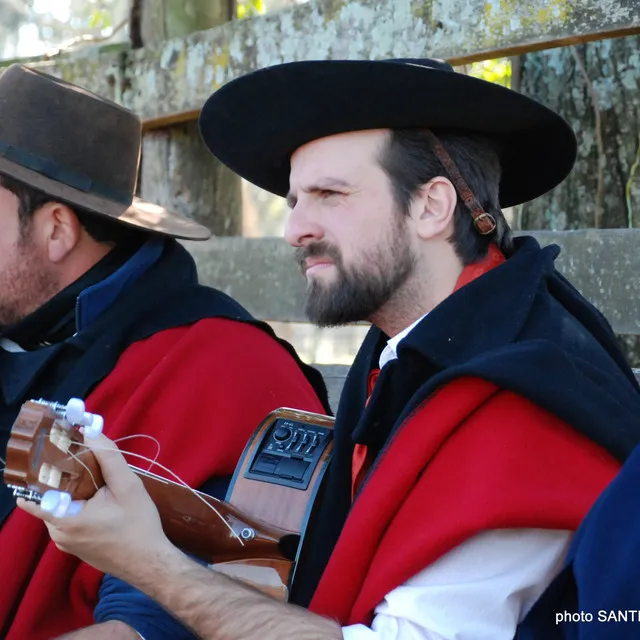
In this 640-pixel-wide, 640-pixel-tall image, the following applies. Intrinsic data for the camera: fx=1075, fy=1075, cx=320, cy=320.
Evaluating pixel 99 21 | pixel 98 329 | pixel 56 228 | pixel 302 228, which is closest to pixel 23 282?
pixel 56 228

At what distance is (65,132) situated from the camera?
313cm

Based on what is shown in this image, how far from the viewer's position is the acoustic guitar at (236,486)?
68.6 inches

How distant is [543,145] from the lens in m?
2.57

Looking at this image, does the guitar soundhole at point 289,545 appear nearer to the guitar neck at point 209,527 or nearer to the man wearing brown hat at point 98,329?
the guitar neck at point 209,527

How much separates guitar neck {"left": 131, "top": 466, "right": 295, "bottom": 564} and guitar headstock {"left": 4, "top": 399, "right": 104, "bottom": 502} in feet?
0.90

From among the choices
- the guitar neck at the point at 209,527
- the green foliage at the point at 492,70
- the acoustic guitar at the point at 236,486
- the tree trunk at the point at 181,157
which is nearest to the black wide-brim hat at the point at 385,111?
the acoustic guitar at the point at 236,486

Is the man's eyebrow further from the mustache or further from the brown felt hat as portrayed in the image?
the brown felt hat

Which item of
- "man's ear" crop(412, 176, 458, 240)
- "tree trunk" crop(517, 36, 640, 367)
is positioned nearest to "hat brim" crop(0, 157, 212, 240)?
"man's ear" crop(412, 176, 458, 240)

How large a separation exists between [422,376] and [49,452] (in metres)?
0.82

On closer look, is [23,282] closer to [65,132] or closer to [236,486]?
[65,132]

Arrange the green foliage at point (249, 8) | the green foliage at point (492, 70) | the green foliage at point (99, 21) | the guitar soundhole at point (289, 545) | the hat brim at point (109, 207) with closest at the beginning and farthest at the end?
the guitar soundhole at point (289, 545) → the hat brim at point (109, 207) → the green foliage at point (492, 70) → the green foliage at point (249, 8) → the green foliage at point (99, 21)

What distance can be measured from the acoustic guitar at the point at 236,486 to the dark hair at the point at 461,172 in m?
0.54

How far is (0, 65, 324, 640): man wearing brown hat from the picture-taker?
8.80 ft

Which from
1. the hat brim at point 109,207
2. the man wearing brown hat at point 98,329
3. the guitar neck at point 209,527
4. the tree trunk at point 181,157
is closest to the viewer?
the guitar neck at point 209,527
